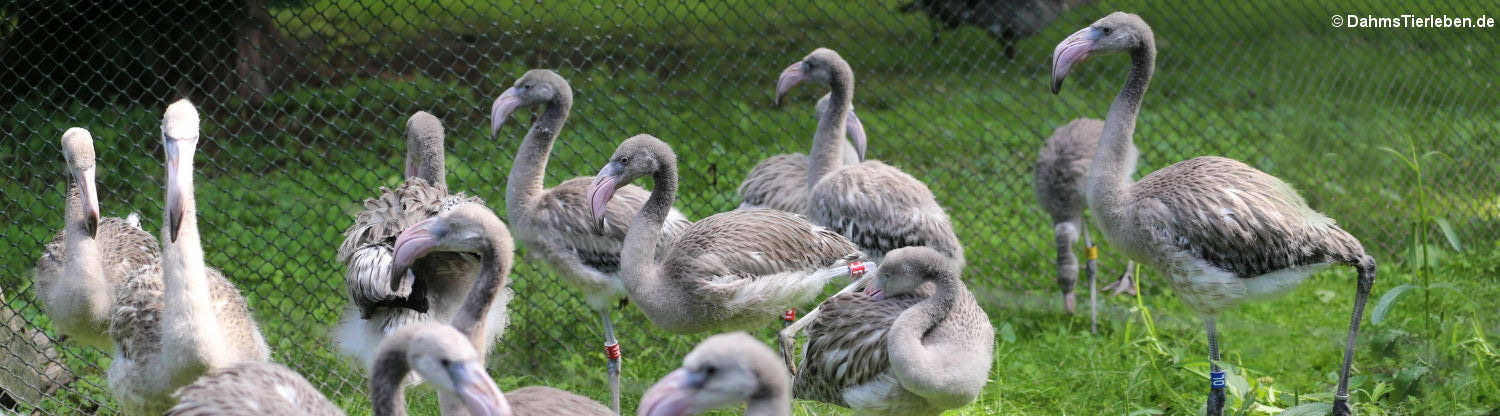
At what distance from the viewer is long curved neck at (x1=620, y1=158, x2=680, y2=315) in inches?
184

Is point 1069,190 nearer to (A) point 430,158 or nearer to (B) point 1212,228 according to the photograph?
(B) point 1212,228

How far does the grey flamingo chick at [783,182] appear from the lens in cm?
596

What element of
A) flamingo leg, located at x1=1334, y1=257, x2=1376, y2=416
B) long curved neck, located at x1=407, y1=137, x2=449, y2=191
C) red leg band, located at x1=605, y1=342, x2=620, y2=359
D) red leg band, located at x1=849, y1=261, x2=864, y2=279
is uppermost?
flamingo leg, located at x1=1334, y1=257, x2=1376, y2=416

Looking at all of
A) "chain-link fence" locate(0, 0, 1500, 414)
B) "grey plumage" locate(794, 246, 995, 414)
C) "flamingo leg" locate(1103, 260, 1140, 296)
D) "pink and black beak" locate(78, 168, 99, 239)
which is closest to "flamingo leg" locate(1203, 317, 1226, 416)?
"grey plumage" locate(794, 246, 995, 414)

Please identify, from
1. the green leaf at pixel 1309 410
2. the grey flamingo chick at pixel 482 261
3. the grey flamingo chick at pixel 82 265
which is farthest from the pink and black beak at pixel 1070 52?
the grey flamingo chick at pixel 82 265

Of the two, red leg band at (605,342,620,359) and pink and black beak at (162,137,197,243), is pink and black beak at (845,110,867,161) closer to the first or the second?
red leg band at (605,342,620,359)

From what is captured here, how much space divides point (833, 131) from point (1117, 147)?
56.6 inches

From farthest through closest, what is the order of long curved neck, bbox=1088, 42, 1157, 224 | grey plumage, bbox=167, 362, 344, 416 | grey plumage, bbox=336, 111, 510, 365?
long curved neck, bbox=1088, 42, 1157, 224, grey plumage, bbox=336, 111, 510, 365, grey plumage, bbox=167, 362, 344, 416

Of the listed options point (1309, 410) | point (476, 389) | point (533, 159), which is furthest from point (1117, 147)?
point (476, 389)

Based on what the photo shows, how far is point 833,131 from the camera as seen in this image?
5867 mm

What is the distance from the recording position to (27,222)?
20.5ft

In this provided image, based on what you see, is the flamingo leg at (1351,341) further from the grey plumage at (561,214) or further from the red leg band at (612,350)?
the red leg band at (612,350)

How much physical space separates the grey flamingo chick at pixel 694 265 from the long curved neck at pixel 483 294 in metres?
0.97

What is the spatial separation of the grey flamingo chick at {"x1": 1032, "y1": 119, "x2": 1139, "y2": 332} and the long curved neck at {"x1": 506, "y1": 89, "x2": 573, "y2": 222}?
2.64m
